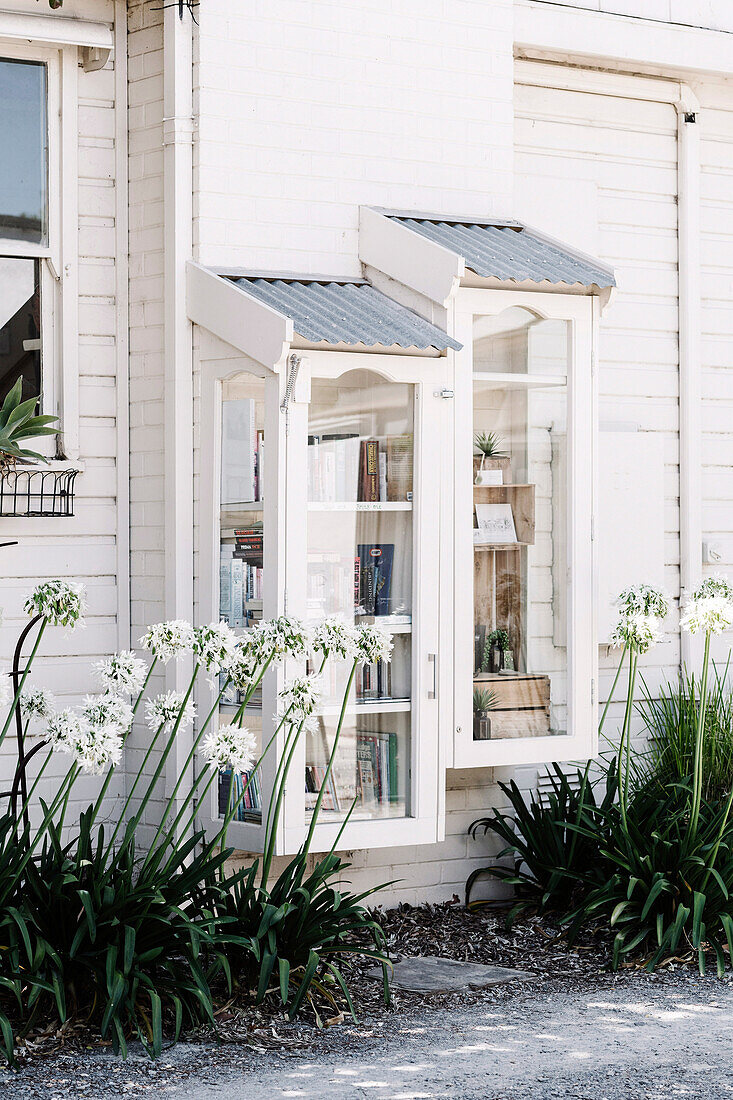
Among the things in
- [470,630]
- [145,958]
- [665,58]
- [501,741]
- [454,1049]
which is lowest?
[454,1049]

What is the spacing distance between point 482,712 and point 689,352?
8.37 feet

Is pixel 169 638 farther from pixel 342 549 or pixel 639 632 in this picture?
pixel 639 632

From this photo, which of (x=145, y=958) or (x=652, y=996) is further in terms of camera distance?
(x=652, y=996)

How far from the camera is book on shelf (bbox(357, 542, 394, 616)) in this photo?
17.6ft

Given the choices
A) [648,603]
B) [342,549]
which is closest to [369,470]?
[342,549]

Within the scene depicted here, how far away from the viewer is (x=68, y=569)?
5.62 m

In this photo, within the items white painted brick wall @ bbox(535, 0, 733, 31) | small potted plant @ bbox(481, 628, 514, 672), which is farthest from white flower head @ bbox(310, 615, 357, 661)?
white painted brick wall @ bbox(535, 0, 733, 31)

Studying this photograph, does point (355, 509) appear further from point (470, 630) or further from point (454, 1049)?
point (454, 1049)

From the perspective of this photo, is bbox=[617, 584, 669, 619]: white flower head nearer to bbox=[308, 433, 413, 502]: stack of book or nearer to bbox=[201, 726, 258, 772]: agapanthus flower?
bbox=[308, 433, 413, 502]: stack of book

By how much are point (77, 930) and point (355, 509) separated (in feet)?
6.34

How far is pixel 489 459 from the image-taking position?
225 inches

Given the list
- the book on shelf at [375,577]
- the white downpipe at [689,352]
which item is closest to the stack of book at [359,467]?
the book on shelf at [375,577]

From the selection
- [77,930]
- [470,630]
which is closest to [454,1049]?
[77,930]

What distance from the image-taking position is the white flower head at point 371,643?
4684 mm
